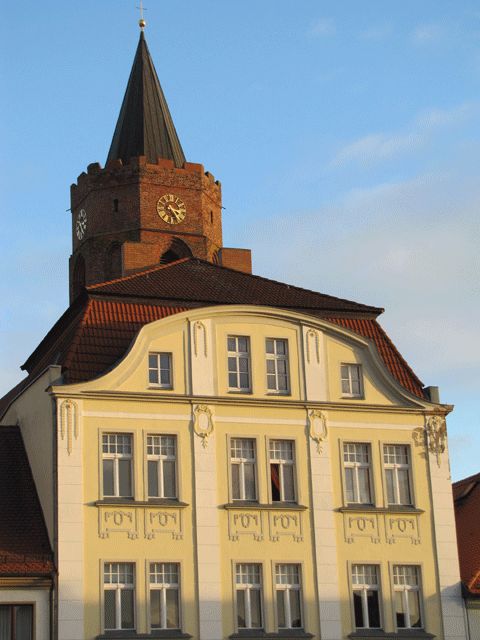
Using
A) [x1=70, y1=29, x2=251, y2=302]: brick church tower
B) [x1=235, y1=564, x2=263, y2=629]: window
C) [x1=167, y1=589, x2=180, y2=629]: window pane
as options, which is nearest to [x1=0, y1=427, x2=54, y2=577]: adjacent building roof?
[x1=167, y1=589, x2=180, y2=629]: window pane

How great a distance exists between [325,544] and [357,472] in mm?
2539

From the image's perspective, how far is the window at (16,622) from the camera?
112 feet

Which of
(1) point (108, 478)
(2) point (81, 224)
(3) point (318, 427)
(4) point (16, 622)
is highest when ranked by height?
(2) point (81, 224)

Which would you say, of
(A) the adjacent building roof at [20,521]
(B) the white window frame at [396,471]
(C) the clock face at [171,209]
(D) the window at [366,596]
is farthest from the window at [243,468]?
(C) the clock face at [171,209]

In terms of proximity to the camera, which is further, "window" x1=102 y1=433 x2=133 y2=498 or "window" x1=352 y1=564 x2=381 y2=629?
"window" x1=352 y1=564 x2=381 y2=629

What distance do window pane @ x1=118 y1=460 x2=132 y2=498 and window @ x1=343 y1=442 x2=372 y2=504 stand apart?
642 centimetres

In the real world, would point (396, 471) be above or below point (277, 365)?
below

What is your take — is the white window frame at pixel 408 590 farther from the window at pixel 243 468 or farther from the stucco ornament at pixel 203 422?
the stucco ornament at pixel 203 422

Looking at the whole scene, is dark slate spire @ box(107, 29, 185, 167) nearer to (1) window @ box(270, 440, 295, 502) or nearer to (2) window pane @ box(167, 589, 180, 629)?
(1) window @ box(270, 440, 295, 502)

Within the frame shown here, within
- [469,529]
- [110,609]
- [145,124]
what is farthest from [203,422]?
[145,124]

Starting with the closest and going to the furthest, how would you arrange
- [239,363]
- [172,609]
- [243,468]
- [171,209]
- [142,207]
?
1. [172,609]
2. [243,468]
3. [239,363]
4. [142,207]
5. [171,209]

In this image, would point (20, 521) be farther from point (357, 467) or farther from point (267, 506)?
point (357, 467)

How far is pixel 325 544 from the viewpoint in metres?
37.4

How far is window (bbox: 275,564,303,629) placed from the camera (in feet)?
120
